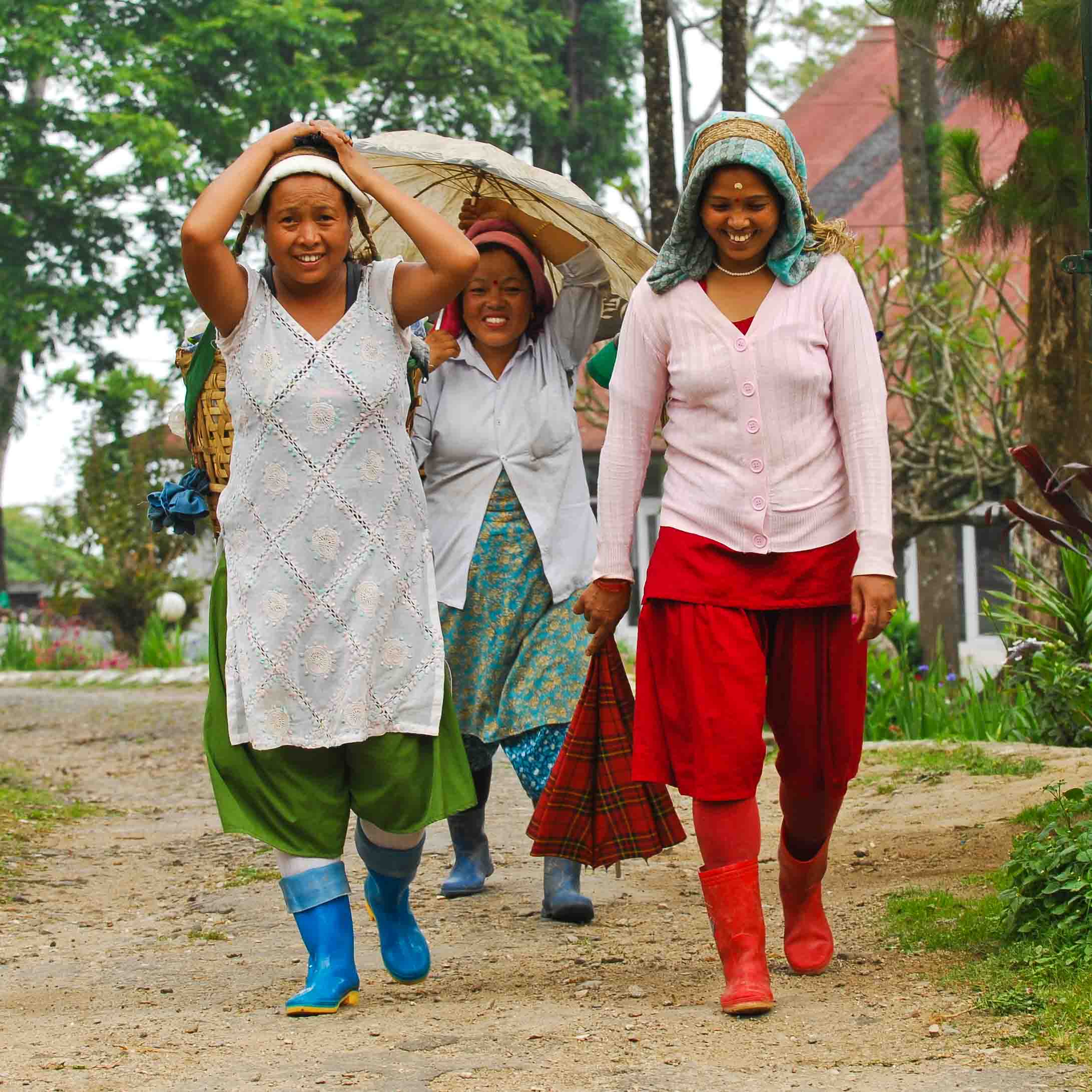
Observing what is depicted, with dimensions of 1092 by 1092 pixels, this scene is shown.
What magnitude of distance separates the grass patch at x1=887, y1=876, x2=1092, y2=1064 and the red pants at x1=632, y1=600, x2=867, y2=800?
52 centimetres

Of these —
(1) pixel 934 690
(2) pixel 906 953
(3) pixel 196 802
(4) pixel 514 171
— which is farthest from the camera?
(1) pixel 934 690

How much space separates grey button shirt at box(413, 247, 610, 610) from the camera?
17.1 feet

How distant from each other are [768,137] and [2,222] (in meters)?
23.3

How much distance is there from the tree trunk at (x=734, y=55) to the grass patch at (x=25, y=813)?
18.2 ft

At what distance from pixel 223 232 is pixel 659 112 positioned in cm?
724

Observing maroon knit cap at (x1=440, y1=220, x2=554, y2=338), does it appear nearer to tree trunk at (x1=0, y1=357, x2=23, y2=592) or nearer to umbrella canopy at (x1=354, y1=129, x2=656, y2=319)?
umbrella canopy at (x1=354, y1=129, x2=656, y2=319)

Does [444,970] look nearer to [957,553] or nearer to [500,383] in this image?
[500,383]

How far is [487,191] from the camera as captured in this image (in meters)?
5.47

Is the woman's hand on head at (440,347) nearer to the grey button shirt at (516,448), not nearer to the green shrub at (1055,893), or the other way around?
the grey button shirt at (516,448)

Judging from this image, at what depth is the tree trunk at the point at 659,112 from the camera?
1077 centimetres

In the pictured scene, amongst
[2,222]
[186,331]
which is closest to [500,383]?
[186,331]

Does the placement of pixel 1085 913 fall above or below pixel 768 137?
below

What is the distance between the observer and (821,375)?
13.4ft

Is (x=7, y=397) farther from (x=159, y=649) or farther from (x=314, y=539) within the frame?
(x=314, y=539)
